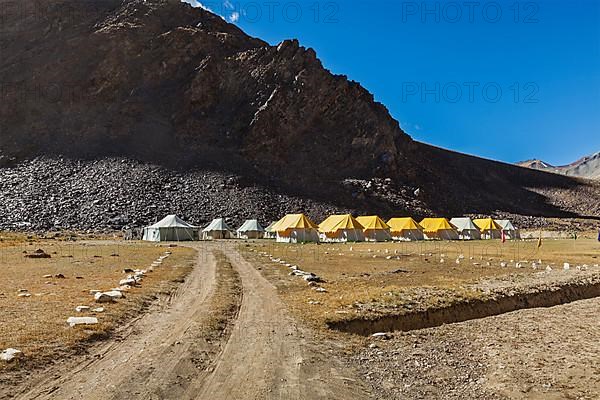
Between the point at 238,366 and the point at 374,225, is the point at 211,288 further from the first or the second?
the point at 374,225

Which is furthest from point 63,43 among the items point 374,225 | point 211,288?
point 211,288

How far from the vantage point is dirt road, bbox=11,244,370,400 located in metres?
7.23

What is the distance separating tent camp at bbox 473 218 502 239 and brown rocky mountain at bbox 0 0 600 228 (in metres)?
32.7

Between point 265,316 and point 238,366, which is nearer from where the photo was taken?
point 238,366

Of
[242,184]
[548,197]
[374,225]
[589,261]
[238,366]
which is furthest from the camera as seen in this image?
[548,197]

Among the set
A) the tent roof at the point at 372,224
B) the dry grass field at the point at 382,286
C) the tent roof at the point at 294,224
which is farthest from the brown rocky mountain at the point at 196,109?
the dry grass field at the point at 382,286

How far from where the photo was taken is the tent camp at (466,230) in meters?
71.5

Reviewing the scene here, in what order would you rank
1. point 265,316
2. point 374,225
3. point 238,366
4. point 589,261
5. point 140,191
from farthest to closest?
point 140,191
point 374,225
point 589,261
point 265,316
point 238,366

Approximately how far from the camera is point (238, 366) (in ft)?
28.0

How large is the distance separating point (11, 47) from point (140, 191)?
7003 centimetres

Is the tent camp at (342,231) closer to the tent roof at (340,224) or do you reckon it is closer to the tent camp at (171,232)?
the tent roof at (340,224)

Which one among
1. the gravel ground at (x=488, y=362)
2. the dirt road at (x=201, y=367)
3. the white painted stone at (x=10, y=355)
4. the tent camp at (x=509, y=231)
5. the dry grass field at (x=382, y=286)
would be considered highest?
the tent camp at (x=509, y=231)

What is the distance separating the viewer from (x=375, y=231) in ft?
209

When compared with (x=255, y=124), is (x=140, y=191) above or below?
below
